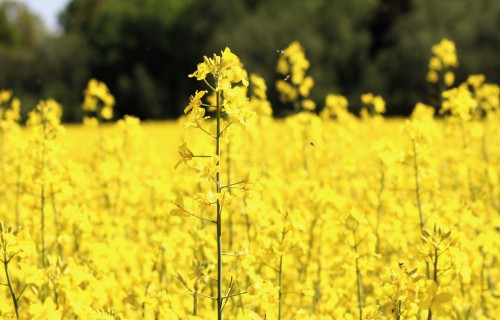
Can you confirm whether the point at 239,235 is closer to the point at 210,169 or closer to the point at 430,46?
the point at 210,169

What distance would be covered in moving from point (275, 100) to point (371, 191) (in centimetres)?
2243

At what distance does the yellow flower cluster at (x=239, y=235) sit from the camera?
261 centimetres

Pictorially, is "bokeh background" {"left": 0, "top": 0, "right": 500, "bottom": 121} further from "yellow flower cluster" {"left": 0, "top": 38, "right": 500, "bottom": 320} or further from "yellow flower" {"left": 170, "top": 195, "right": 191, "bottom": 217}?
"yellow flower" {"left": 170, "top": 195, "right": 191, "bottom": 217}


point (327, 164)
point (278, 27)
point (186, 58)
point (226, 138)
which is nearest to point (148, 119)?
point (186, 58)

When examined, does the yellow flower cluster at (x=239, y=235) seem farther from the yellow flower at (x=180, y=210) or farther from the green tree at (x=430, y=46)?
the green tree at (x=430, y=46)

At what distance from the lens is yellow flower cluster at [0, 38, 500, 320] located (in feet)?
8.55

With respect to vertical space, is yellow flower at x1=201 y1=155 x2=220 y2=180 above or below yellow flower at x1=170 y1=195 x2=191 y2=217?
above

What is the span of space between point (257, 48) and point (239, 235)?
24552 millimetres

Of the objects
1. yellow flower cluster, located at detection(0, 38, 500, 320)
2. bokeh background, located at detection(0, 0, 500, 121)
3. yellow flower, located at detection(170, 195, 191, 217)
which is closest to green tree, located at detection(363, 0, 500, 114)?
bokeh background, located at detection(0, 0, 500, 121)

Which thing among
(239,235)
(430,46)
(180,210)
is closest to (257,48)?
(430,46)

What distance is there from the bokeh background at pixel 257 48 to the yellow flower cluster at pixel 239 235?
18388 millimetres

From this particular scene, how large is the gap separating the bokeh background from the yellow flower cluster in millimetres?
18388

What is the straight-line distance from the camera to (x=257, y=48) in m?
29.0

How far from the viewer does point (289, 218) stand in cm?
320
